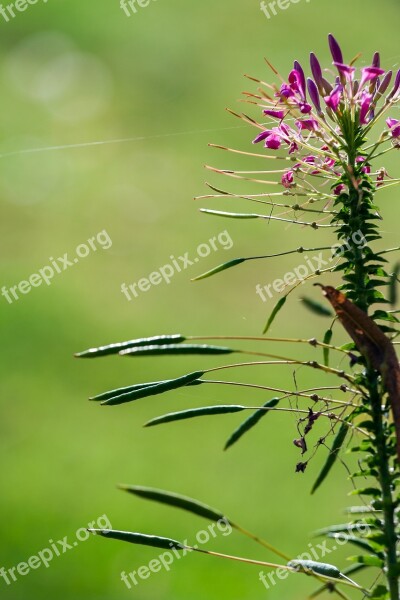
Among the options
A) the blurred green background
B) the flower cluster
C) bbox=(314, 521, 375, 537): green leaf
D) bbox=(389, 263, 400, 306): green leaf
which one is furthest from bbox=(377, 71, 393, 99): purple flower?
the blurred green background

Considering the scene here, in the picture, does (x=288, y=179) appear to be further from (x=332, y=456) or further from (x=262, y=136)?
(x=332, y=456)

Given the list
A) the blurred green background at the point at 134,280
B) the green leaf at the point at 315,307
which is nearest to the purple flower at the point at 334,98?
the green leaf at the point at 315,307

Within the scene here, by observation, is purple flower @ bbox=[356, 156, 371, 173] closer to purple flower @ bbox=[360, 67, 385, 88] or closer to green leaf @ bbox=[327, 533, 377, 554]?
purple flower @ bbox=[360, 67, 385, 88]

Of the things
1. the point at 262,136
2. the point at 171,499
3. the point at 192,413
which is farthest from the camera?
the point at 262,136

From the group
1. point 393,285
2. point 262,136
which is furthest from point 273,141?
point 393,285

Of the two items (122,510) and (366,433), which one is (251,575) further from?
(366,433)

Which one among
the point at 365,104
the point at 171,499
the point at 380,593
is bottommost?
the point at 380,593
